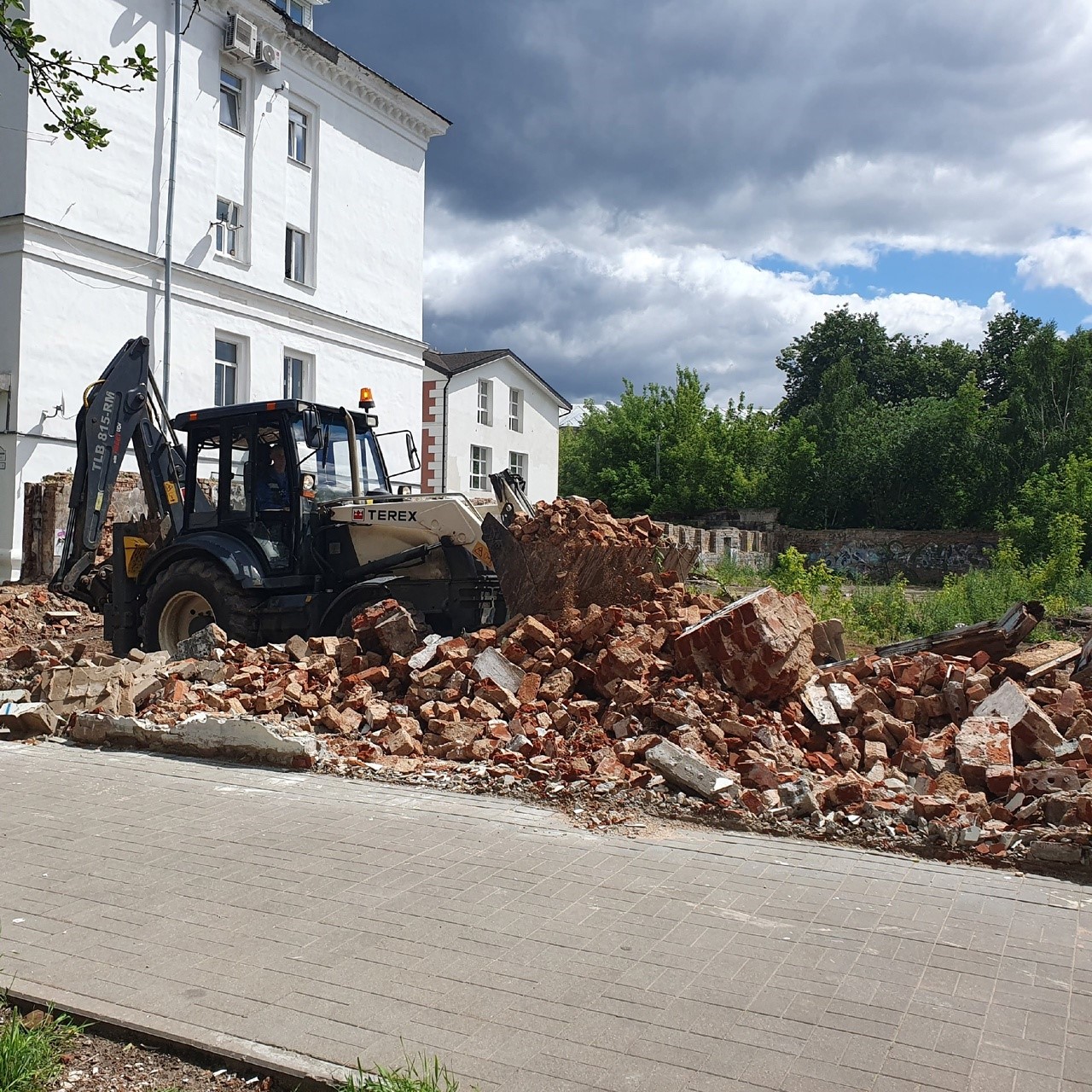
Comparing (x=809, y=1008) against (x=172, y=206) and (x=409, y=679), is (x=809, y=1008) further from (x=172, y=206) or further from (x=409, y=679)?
(x=172, y=206)

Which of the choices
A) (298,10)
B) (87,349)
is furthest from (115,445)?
(298,10)

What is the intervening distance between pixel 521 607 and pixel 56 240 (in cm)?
1474

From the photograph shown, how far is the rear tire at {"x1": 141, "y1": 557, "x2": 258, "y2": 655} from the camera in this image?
11086mm

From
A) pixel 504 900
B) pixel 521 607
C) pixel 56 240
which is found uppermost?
pixel 56 240

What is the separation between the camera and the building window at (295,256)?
86.2 feet

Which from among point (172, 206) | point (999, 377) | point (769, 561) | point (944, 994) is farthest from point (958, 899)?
point (999, 377)

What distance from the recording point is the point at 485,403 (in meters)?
37.3

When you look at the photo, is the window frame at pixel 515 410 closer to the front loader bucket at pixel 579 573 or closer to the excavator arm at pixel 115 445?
the excavator arm at pixel 115 445

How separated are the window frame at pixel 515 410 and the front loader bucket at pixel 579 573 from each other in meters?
28.6

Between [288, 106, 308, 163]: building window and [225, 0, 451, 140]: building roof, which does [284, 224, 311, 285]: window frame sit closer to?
[288, 106, 308, 163]: building window

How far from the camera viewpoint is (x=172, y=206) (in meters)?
22.5

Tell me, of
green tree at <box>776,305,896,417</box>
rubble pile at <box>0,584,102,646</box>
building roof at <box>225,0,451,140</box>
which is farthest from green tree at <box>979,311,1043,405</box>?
rubble pile at <box>0,584,102,646</box>

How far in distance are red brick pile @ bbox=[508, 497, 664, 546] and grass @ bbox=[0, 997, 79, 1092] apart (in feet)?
22.6

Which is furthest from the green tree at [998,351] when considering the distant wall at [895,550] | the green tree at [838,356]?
the distant wall at [895,550]
